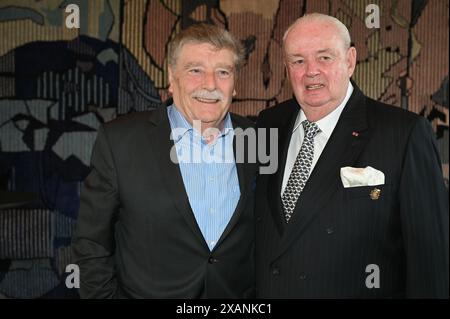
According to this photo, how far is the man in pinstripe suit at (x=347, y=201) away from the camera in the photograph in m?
1.76

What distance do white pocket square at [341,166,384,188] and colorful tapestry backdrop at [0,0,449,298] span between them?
1.56 m

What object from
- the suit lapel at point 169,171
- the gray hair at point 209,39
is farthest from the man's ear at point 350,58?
the suit lapel at point 169,171

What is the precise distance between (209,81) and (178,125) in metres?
0.20

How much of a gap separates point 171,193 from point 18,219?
1.86 metres

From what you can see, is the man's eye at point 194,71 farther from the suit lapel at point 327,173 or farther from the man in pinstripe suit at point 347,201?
the suit lapel at point 327,173

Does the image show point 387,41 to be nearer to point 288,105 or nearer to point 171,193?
point 288,105

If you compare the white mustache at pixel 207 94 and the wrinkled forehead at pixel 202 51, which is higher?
the wrinkled forehead at pixel 202 51

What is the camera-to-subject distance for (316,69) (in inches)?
77.0

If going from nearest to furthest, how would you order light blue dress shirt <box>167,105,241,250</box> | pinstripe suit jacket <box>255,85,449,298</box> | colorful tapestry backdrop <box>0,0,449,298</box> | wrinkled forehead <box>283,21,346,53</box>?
pinstripe suit jacket <box>255,85,449,298</box>, light blue dress shirt <box>167,105,241,250</box>, wrinkled forehead <box>283,21,346,53</box>, colorful tapestry backdrop <box>0,0,449,298</box>

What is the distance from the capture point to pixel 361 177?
1.78m


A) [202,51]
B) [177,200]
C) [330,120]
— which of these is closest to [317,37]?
[330,120]

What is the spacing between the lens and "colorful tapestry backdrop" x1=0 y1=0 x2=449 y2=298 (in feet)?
10.6

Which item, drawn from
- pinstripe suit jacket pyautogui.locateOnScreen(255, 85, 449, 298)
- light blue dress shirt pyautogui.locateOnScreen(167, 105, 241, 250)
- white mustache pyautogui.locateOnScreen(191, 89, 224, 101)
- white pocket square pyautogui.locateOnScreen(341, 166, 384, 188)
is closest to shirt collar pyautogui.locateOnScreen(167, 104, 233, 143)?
light blue dress shirt pyautogui.locateOnScreen(167, 105, 241, 250)

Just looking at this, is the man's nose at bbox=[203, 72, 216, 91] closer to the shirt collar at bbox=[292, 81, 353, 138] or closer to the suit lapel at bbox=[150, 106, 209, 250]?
the suit lapel at bbox=[150, 106, 209, 250]
